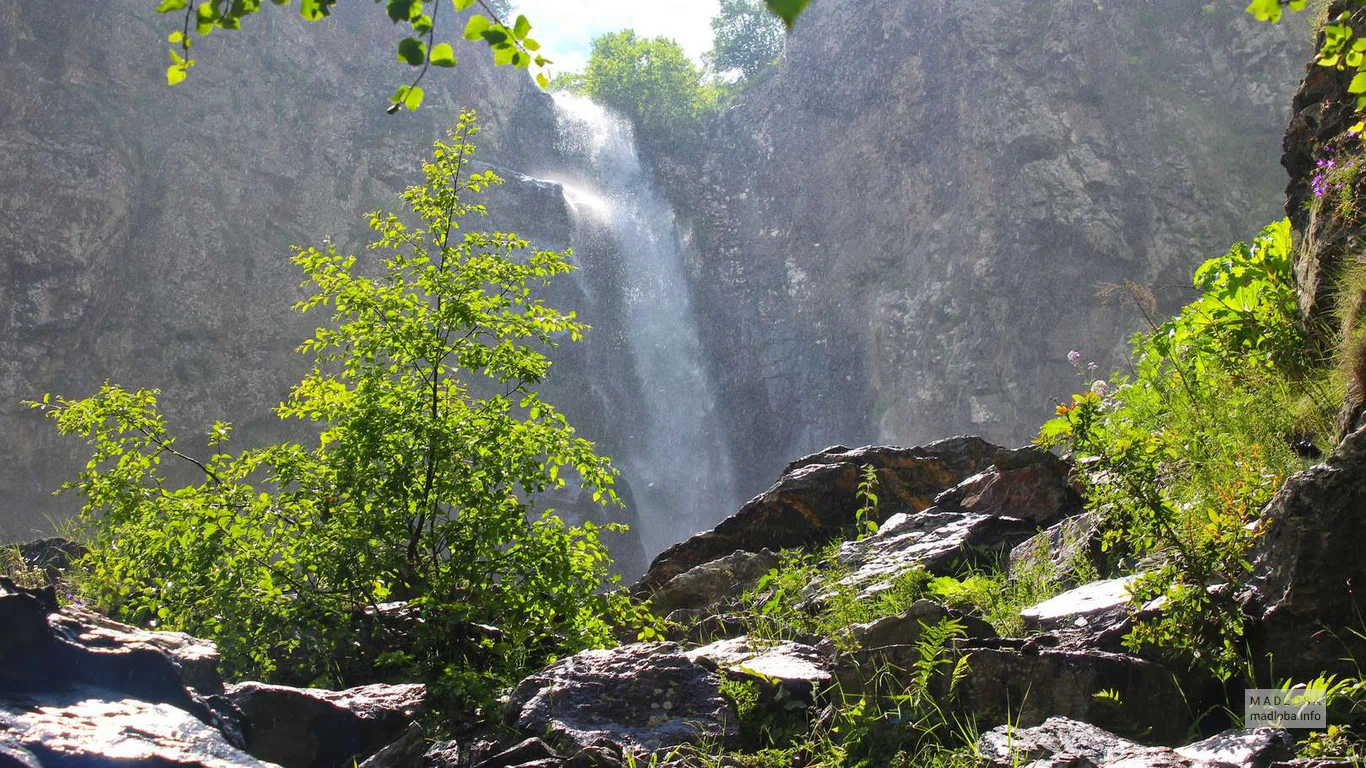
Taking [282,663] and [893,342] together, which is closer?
[282,663]

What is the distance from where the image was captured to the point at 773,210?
2770 centimetres

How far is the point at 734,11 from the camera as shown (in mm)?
37812

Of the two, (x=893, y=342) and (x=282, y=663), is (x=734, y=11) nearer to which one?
(x=893, y=342)

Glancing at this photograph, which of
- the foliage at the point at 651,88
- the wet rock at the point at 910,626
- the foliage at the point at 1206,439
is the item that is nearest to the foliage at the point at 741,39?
the foliage at the point at 651,88

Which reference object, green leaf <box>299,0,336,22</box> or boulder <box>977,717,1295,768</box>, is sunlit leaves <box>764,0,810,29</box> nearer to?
green leaf <box>299,0,336,22</box>

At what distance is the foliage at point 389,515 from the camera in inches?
179

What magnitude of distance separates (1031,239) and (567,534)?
2023 cm

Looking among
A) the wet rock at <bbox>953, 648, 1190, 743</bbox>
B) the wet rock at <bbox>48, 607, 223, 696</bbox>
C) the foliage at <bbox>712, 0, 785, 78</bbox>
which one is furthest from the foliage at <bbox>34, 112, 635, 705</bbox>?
the foliage at <bbox>712, 0, 785, 78</bbox>

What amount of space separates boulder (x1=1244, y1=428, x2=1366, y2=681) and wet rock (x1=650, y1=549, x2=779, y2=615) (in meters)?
3.76

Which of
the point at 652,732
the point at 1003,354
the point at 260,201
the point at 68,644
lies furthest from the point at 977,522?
the point at 260,201

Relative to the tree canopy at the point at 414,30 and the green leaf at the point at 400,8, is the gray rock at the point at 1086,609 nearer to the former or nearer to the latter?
the tree canopy at the point at 414,30

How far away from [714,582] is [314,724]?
3.35m

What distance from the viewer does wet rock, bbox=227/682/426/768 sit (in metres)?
4.24

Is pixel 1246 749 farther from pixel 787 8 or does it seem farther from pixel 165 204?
pixel 165 204
